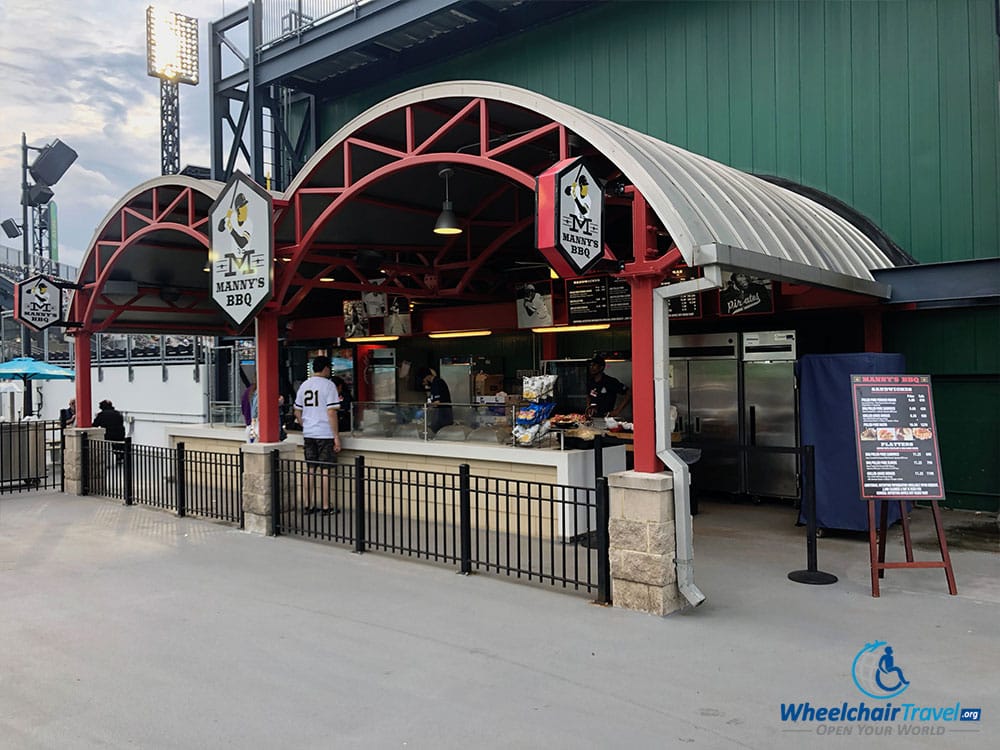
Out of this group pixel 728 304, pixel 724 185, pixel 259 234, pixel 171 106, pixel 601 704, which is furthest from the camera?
pixel 171 106

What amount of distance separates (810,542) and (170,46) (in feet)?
86.7

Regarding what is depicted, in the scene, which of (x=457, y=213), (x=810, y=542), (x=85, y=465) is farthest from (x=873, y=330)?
(x=85, y=465)

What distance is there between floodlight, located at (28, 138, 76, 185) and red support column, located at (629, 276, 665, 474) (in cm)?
2250

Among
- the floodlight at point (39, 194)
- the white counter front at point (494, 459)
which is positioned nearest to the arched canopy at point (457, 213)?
the white counter front at point (494, 459)

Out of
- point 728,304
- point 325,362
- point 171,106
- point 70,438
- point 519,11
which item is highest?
point 171,106

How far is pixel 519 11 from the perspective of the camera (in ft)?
49.2

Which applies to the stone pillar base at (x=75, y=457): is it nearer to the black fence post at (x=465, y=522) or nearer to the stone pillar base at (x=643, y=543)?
the black fence post at (x=465, y=522)

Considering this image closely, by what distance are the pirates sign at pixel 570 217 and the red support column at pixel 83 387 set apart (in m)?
11.1

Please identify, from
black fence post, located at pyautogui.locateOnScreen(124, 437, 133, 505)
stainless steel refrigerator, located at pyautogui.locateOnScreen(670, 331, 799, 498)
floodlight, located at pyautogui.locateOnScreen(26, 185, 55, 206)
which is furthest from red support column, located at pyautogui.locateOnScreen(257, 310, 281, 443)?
floodlight, located at pyautogui.locateOnScreen(26, 185, 55, 206)

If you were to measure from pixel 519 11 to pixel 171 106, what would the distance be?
51.5 feet

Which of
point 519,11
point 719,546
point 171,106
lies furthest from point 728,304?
point 171,106

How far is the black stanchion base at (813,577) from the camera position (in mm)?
7242

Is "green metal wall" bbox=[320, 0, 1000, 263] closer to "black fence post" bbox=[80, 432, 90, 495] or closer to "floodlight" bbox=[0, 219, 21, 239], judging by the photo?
"black fence post" bbox=[80, 432, 90, 495]

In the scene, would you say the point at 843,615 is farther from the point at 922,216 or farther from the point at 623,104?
the point at 623,104
